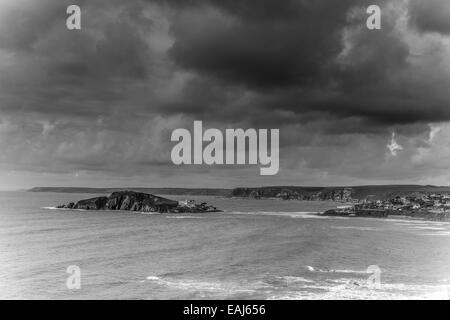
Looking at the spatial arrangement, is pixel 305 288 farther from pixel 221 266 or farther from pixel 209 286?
pixel 221 266

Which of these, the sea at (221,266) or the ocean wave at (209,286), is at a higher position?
Result: the ocean wave at (209,286)

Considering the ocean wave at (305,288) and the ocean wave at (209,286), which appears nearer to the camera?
the ocean wave at (305,288)

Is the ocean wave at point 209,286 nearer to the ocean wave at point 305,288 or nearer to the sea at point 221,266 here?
the ocean wave at point 305,288

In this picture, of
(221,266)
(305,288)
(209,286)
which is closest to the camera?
(305,288)

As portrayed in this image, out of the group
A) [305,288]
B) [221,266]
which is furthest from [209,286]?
[221,266]

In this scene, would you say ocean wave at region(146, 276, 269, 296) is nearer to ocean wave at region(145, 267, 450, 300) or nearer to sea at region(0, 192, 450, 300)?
ocean wave at region(145, 267, 450, 300)

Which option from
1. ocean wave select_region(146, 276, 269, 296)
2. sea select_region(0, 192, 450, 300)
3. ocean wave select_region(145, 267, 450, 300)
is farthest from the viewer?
sea select_region(0, 192, 450, 300)

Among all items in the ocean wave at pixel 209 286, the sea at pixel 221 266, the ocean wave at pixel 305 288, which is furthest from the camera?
the sea at pixel 221 266

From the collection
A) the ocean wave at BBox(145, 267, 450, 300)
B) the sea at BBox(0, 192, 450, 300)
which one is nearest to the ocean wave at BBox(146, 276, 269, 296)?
the ocean wave at BBox(145, 267, 450, 300)

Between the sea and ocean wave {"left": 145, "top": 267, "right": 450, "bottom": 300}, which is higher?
ocean wave {"left": 145, "top": 267, "right": 450, "bottom": 300}

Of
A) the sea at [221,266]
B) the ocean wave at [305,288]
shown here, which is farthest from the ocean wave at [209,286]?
the sea at [221,266]

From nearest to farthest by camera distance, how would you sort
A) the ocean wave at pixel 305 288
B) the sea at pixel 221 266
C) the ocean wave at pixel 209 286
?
the ocean wave at pixel 305 288 < the ocean wave at pixel 209 286 < the sea at pixel 221 266
